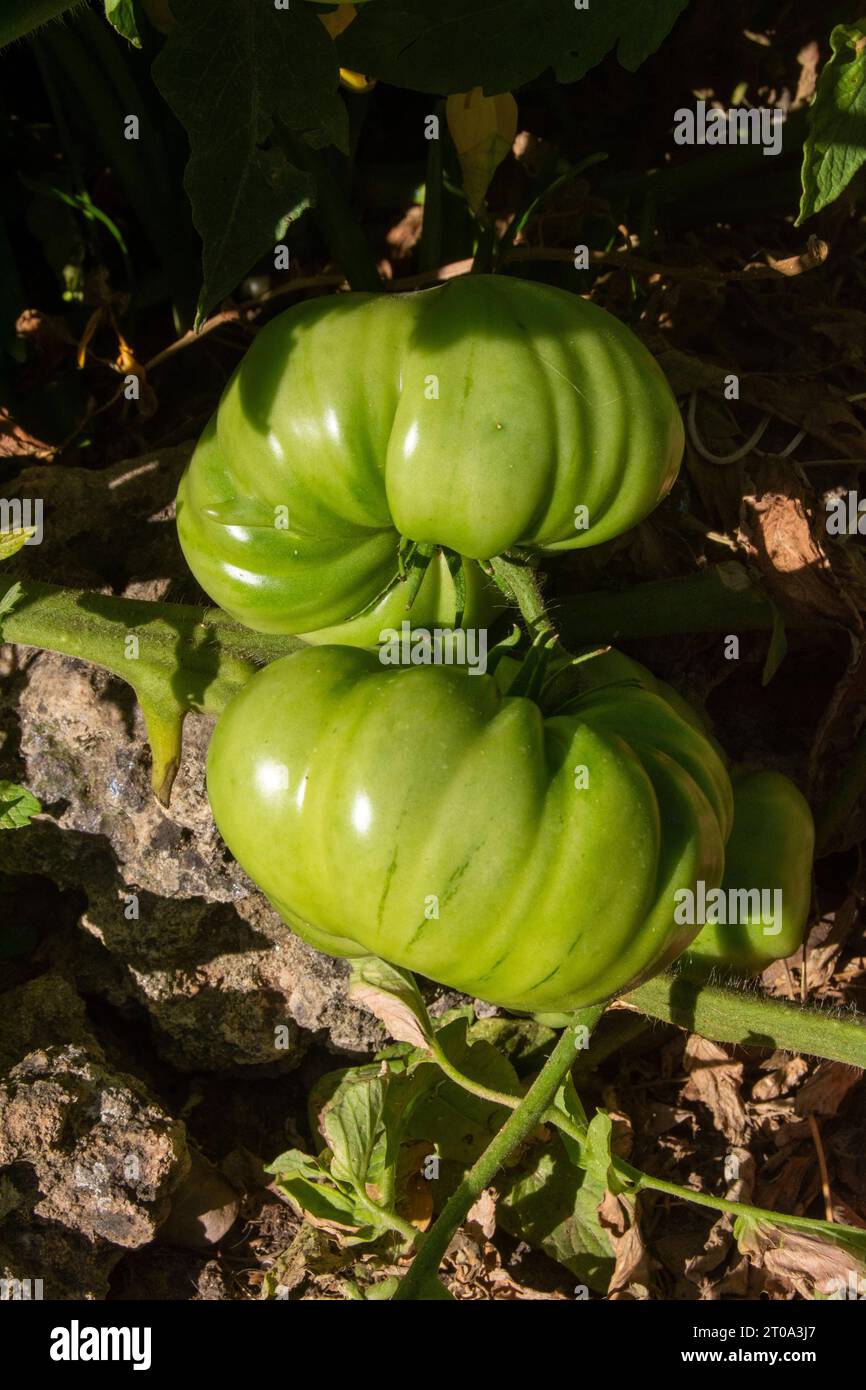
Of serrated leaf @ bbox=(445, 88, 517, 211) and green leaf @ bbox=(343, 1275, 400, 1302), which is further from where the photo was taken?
serrated leaf @ bbox=(445, 88, 517, 211)

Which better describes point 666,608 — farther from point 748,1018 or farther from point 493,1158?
point 493,1158

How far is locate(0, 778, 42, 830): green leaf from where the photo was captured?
67.1 inches

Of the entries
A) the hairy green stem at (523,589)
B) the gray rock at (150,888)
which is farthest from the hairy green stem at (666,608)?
the gray rock at (150,888)

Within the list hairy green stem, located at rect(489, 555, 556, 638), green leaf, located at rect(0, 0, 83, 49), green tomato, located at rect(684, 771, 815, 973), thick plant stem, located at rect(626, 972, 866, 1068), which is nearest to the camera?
green leaf, located at rect(0, 0, 83, 49)

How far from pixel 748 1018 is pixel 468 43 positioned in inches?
57.2

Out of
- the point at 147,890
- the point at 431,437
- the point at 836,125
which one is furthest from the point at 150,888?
the point at 836,125

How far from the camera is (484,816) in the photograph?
4.66 feet

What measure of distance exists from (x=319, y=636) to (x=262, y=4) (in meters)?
0.85

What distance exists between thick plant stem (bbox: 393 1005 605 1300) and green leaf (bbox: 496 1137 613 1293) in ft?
1.05

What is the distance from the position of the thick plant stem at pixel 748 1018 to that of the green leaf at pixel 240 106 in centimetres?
117

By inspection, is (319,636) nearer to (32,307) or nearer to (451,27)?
(451,27)

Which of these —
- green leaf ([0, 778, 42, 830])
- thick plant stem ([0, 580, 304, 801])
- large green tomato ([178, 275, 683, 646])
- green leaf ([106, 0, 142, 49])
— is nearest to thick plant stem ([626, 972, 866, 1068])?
large green tomato ([178, 275, 683, 646])

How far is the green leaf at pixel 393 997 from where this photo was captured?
1.80 m

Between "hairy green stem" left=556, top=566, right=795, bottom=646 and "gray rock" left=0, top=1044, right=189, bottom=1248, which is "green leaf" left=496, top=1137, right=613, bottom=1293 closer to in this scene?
"gray rock" left=0, top=1044, right=189, bottom=1248
